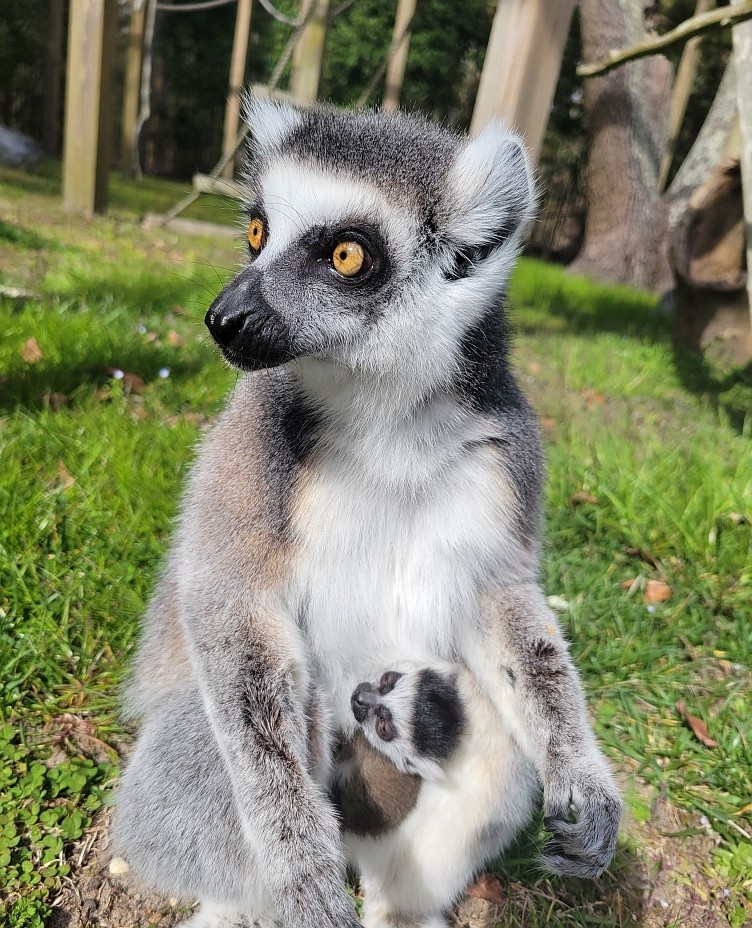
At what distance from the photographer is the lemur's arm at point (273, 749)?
1.55 metres

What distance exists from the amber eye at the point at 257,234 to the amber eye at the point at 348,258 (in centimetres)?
27

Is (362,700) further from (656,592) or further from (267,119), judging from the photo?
(656,592)

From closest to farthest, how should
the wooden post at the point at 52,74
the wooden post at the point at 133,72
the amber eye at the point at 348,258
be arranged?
the amber eye at the point at 348,258 < the wooden post at the point at 133,72 < the wooden post at the point at 52,74

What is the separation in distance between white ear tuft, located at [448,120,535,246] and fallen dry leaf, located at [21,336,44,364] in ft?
9.63

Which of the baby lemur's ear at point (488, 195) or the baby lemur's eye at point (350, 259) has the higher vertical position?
the baby lemur's ear at point (488, 195)

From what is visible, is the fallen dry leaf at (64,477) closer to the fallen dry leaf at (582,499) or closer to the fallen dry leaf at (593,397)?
the fallen dry leaf at (582,499)

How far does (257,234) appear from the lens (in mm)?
1815

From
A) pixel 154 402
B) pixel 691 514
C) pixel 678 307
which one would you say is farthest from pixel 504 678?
pixel 678 307

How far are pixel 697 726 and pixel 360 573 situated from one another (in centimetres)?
166

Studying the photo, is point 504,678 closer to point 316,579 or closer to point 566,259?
point 316,579

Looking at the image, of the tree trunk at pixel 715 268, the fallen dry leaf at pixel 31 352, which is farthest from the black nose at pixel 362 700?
the tree trunk at pixel 715 268

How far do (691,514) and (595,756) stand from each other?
2133mm

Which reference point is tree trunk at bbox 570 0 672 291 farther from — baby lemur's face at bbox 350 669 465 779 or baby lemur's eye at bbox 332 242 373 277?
baby lemur's face at bbox 350 669 465 779

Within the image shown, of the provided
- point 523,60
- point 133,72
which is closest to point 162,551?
point 523,60
